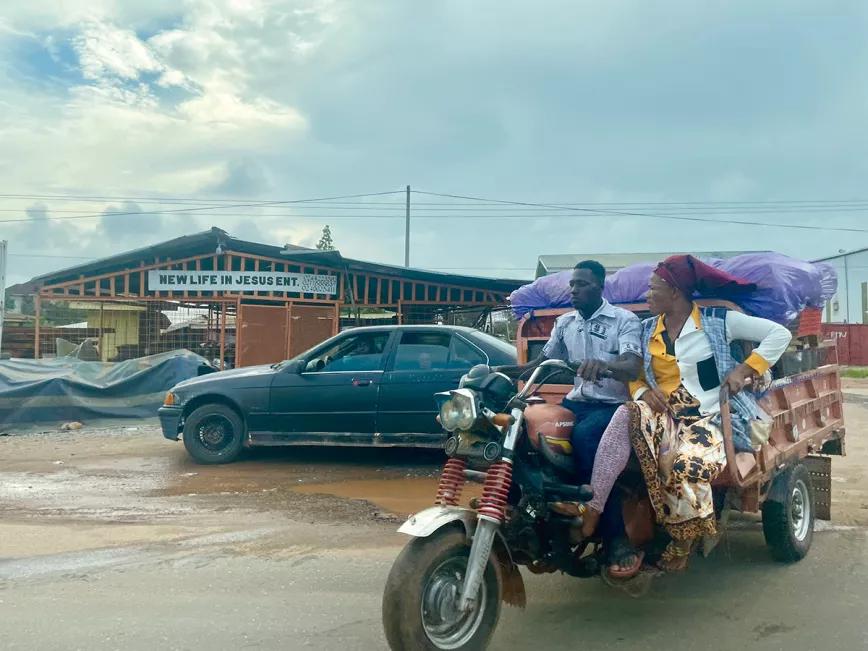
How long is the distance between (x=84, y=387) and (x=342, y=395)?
5.47 m

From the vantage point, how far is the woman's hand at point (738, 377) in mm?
3887

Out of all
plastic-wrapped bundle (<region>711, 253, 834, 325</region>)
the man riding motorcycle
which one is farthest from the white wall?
the man riding motorcycle

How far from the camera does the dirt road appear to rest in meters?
3.76

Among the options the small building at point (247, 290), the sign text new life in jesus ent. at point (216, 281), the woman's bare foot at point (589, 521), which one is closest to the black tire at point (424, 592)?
the woman's bare foot at point (589, 521)

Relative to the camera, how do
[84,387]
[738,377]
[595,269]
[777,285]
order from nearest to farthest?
[738,377] → [595,269] → [777,285] → [84,387]

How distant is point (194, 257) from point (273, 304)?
1970mm

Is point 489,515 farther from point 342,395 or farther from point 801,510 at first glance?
point 342,395

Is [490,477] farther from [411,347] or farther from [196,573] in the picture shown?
[411,347]

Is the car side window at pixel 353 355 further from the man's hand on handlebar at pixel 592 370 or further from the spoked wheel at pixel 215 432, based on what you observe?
the man's hand on handlebar at pixel 592 370

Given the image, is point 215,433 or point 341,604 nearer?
point 341,604

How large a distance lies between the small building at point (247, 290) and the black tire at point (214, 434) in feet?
20.2

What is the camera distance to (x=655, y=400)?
384 centimetres

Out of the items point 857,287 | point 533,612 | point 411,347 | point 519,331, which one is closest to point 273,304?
point 411,347

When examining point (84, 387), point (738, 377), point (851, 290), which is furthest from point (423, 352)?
point (851, 290)
